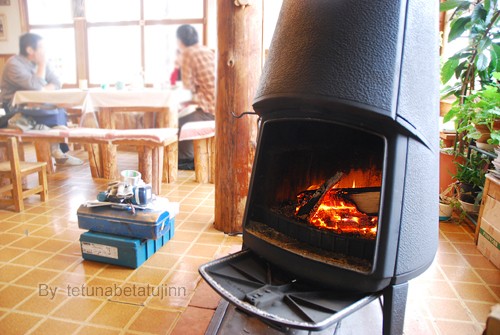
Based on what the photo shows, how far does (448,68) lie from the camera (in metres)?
2.95

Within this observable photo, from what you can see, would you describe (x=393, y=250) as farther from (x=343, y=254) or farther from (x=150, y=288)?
(x=150, y=288)

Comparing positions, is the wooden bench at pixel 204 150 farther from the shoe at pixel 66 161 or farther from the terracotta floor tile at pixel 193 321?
the terracotta floor tile at pixel 193 321

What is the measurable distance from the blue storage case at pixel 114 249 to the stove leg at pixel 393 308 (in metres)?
1.32

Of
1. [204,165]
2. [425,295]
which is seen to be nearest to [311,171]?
[425,295]

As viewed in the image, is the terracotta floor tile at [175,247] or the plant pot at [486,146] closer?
the terracotta floor tile at [175,247]

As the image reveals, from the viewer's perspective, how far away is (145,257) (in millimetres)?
2074

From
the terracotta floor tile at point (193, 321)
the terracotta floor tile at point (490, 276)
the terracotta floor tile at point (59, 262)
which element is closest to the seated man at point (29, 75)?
the terracotta floor tile at point (59, 262)

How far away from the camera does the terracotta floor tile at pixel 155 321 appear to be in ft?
4.89

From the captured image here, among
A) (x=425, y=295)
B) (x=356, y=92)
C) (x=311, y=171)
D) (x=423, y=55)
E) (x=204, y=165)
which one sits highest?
(x=423, y=55)

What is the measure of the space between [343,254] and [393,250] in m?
0.20

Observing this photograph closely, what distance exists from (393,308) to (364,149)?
2.15 feet

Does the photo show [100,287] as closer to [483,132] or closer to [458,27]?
[483,132]

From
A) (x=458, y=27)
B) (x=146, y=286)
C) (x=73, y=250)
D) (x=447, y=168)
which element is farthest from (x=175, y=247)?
(x=458, y=27)

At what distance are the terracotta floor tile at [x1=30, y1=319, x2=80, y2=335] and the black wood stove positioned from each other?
67cm
